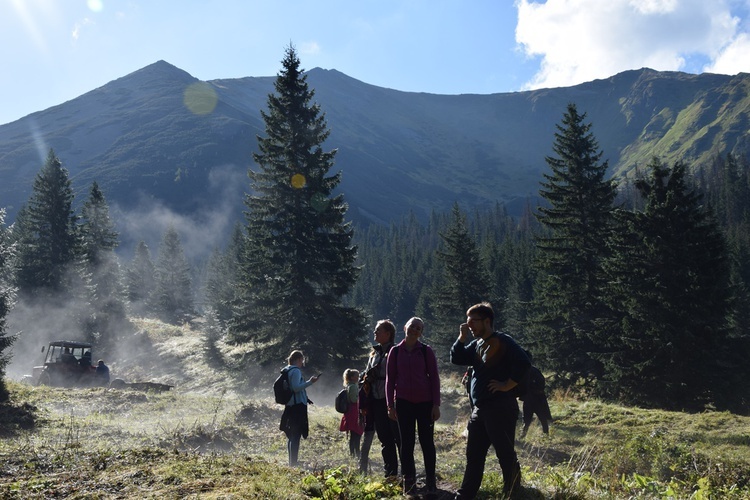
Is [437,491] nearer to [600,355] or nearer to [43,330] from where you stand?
[600,355]

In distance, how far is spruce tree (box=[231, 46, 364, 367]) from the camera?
25375 mm

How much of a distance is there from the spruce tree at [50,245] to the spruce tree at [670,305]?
4187 cm

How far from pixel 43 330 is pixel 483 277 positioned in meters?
35.6

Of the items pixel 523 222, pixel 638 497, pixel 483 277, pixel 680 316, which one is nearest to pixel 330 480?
pixel 638 497

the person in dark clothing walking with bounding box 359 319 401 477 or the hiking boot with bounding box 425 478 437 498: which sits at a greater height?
the person in dark clothing walking with bounding box 359 319 401 477

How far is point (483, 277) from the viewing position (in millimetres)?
35969

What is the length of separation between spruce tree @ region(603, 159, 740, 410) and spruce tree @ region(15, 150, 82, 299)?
4187 centimetres

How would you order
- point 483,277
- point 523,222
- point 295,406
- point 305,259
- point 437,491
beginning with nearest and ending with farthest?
point 437,491 → point 295,406 → point 305,259 → point 483,277 → point 523,222

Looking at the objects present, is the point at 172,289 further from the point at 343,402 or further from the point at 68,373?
the point at 343,402

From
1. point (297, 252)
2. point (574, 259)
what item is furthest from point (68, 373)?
point (574, 259)

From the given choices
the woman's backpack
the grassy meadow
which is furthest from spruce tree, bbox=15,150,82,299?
the woman's backpack

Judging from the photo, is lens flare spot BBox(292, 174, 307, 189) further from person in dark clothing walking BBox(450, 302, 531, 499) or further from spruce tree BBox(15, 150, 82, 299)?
spruce tree BBox(15, 150, 82, 299)

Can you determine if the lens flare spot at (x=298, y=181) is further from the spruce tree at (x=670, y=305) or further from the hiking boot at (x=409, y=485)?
the hiking boot at (x=409, y=485)

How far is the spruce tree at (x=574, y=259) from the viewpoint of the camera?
976 inches
